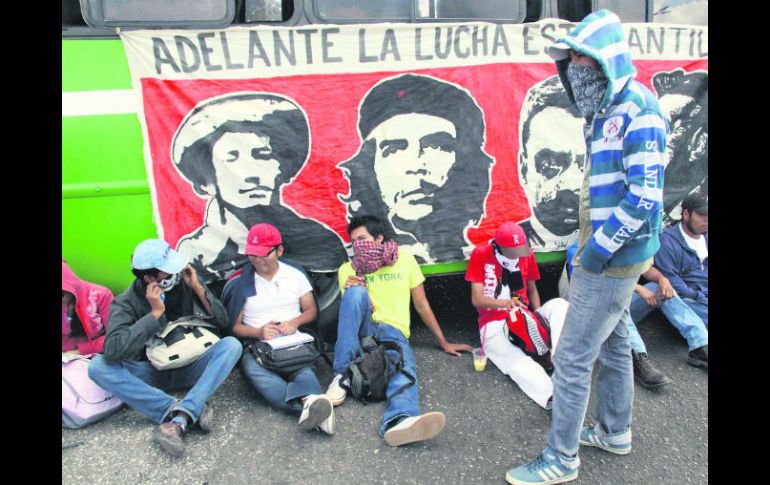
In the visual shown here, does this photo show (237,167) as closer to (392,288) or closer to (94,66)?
(94,66)

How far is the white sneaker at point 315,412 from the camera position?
300 cm

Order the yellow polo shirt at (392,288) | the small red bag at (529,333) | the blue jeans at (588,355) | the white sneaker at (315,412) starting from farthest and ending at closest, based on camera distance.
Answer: the yellow polo shirt at (392,288) → the small red bag at (529,333) → the white sneaker at (315,412) → the blue jeans at (588,355)

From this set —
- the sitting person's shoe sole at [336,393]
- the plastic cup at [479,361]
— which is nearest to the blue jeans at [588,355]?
the plastic cup at [479,361]

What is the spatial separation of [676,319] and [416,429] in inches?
86.2

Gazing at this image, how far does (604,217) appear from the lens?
236cm

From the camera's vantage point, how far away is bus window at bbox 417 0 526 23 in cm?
391

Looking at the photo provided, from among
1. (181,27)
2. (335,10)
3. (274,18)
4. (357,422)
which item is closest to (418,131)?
(335,10)

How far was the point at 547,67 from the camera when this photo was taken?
4.16 m

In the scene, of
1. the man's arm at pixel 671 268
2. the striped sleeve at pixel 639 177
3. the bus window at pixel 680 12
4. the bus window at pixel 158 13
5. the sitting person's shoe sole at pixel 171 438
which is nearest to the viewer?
the striped sleeve at pixel 639 177

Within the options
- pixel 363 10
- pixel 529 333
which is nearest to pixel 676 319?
pixel 529 333

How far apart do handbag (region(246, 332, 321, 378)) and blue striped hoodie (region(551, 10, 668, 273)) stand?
182 cm

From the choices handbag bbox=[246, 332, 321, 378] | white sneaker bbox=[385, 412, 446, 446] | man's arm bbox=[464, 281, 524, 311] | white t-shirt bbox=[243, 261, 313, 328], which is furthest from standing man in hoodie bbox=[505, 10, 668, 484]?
white t-shirt bbox=[243, 261, 313, 328]

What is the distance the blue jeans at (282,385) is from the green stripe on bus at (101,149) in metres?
1.48

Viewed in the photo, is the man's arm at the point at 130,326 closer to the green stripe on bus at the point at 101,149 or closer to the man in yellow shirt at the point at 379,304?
the green stripe on bus at the point at 101,149
